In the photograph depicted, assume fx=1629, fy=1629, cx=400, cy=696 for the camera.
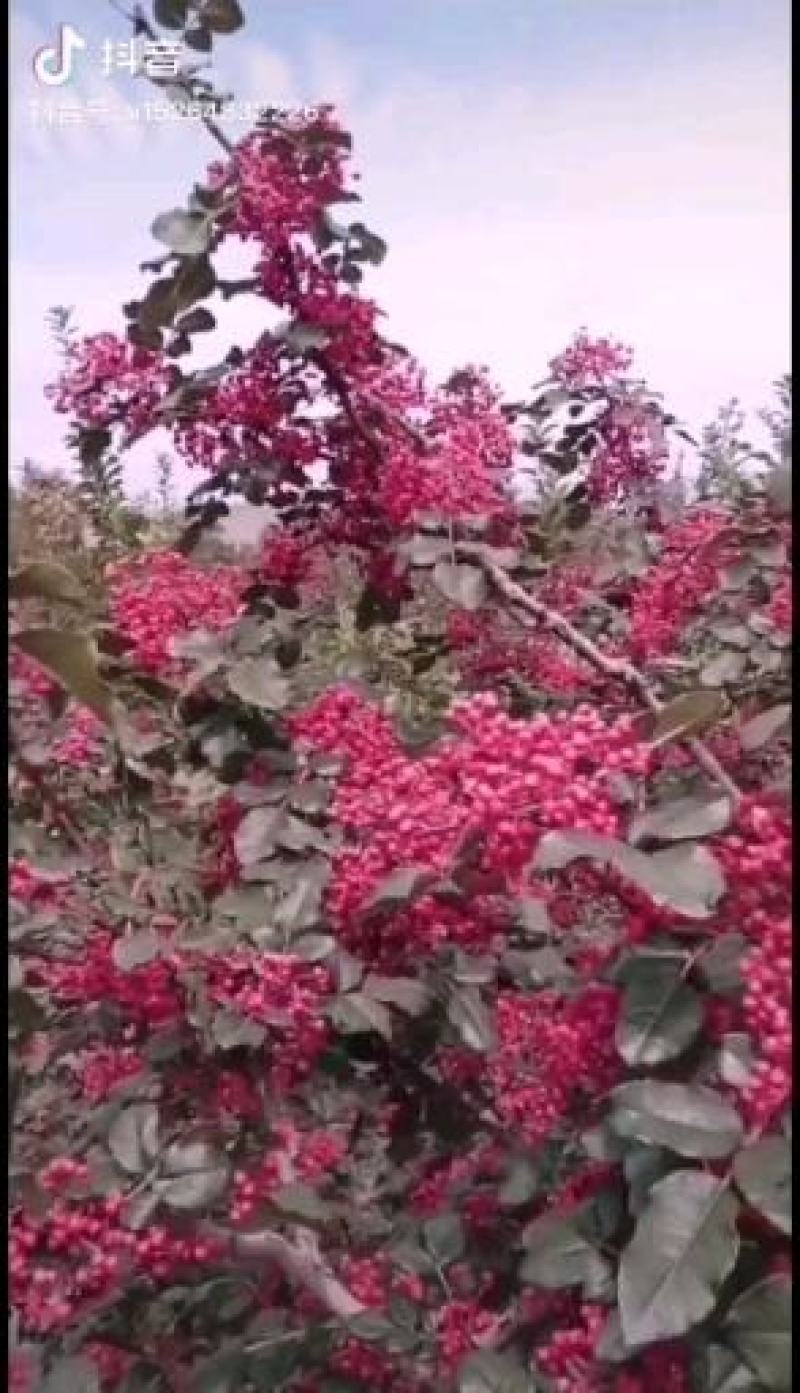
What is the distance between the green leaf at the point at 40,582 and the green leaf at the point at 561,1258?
48cm

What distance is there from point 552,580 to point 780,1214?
1062mm

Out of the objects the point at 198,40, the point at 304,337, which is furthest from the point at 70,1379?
the point at 198,40

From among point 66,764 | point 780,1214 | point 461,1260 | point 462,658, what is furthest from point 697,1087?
point 462,658

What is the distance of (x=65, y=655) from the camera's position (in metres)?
0.94

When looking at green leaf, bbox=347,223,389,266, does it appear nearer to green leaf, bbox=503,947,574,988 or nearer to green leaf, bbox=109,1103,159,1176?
green leaf, bbox=503,947,574,988

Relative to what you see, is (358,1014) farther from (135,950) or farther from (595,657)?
(595,657)

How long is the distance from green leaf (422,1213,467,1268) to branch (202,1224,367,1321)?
0.24 ft

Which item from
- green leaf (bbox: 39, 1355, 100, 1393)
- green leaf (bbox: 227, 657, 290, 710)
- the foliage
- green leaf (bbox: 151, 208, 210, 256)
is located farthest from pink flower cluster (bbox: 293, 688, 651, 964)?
green leaf (bbox: 151, 208, 210, 256)

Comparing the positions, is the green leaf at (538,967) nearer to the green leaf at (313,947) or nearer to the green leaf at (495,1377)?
the green leaf at (313,947)

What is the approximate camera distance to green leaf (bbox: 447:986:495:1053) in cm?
120

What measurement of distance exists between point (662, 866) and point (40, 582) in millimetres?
409

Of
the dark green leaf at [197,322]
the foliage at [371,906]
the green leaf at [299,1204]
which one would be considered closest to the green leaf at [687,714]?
the foliage at [371,906]

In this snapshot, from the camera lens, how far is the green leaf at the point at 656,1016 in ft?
2.85

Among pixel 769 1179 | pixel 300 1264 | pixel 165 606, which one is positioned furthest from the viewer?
pixel 165 606
